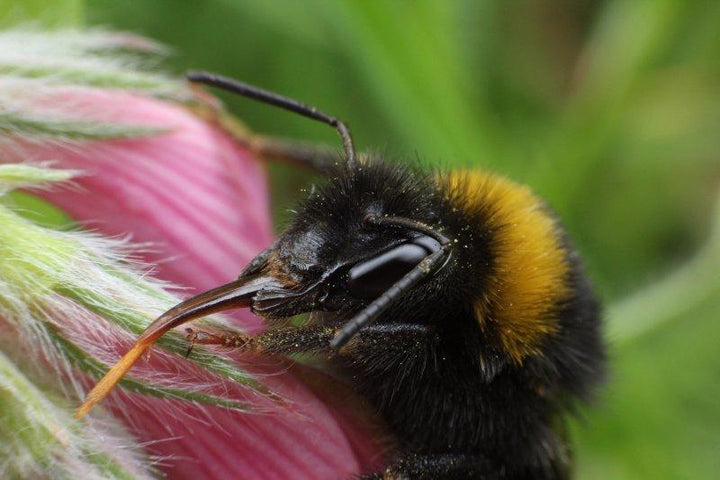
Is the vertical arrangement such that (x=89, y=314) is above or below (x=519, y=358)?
below

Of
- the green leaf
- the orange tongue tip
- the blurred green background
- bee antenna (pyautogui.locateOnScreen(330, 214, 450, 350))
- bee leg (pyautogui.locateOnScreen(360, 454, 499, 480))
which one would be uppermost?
the blurred green background

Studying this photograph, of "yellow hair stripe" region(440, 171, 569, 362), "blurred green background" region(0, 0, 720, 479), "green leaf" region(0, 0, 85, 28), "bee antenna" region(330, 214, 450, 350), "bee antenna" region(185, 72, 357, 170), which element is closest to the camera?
"bee antenna" region(330, 214, 450, 350)

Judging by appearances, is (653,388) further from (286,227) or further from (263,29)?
(286,227)

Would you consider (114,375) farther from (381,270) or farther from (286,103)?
(286,103)

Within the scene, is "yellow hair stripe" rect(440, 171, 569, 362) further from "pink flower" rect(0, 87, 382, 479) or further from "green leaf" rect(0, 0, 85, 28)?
"green leaf" rect(0, 0, 85, 28)

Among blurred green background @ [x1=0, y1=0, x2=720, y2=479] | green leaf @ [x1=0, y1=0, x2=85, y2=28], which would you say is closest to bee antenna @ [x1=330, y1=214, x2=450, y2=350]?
green leaf @ [x1=0, y1=0, x2=85, y2=28]

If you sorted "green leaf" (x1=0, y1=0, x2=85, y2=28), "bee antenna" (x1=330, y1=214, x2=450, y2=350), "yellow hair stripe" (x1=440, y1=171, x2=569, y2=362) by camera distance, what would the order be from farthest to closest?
"green leaf" (x1=0, y1=0, x2=85, y2=28) < "yellow hair stripe" (x1=440, y1=171, x2=569, y2=362) < "bee antenna" (x1=330, y1=214, x2=450, y2=350)

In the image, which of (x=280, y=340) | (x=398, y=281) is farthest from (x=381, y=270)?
(x=280, y=340)

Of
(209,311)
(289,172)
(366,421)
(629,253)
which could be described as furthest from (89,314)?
(629,253)
